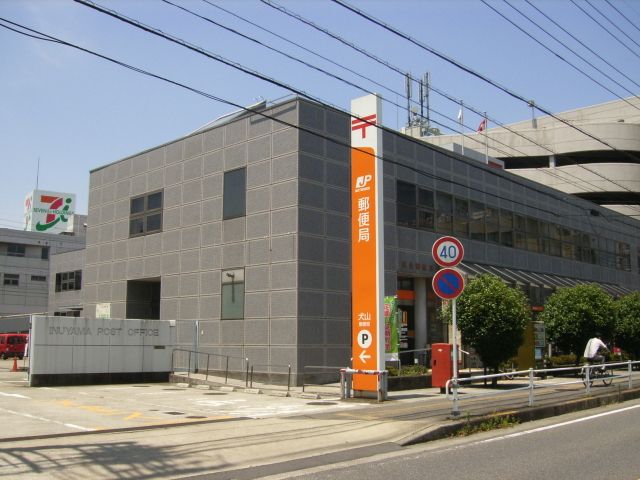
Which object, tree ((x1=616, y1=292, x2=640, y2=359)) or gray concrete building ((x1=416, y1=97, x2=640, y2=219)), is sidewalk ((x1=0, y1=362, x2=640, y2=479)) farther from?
gray concrete building ((x1=416, y1=97, x2=640, y2=219))

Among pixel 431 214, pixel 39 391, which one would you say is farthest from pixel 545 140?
pixel 39 391

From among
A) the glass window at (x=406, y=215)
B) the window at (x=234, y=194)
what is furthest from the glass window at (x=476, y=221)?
the window at (x=234, y=194)

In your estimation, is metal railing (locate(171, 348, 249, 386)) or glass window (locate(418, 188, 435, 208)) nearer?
metal railing (locate(171, 348, 249, 386))

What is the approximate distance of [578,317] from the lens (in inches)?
1081

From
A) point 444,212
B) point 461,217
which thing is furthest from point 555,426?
point 461,217

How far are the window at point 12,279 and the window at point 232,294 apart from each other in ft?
151

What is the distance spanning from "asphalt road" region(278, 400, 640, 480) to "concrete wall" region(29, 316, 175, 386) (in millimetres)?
16514

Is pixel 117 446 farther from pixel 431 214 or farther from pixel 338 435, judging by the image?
pixel 431 214

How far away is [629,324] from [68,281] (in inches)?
1386

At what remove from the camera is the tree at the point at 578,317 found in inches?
1080

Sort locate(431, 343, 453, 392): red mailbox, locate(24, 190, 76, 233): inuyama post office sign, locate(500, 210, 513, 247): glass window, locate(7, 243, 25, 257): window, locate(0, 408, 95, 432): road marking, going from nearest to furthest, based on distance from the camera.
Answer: locate(0, 408, 95, 432): road marking → locate(431, 343, 453, 392): red mailbox → locate(500, 210, 513, 247): glass window → locate(7, 243, 25, 257): window → locate(24, 190, 76, 233): inuyama post office sign

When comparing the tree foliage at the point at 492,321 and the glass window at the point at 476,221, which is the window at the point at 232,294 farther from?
the glass window at the point at 476,221

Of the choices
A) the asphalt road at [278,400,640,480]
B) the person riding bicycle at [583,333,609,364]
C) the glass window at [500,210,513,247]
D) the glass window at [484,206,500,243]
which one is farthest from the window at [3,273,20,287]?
the asphalt road at [278,400,640,480]

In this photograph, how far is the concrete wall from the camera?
882 inches
